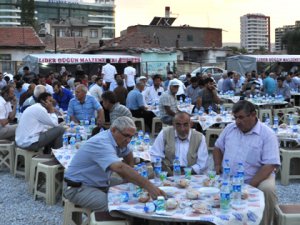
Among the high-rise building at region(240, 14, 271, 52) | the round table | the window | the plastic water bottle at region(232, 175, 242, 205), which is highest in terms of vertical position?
the high-rise building at region(240, 14, 271, 52)

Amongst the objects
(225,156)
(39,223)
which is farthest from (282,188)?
(39,223)

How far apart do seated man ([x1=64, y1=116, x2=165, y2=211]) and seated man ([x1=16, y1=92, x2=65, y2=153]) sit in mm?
2947

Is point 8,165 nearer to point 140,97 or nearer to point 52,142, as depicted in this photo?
point 52,142

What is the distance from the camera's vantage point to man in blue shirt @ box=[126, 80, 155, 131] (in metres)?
10.5

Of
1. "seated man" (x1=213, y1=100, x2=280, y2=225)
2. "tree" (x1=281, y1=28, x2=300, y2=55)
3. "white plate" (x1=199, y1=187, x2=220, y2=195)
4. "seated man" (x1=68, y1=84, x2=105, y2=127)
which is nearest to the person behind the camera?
"white plate" (x1=199, y1=187, x2=220, y2=195)

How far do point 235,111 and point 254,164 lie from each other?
0.56m

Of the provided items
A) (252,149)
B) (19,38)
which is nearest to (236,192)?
(252,149)

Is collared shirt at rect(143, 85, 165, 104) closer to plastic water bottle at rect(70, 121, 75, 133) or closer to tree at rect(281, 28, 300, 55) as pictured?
plastic water bottle at rect(70, 121, 75, 133)

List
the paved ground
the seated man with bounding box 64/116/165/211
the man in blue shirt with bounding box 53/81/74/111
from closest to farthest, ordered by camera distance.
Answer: the seated man with bounding box 64/116/165/211, the paved ground, the man in blue shirt with bounding box 53/81/74/111

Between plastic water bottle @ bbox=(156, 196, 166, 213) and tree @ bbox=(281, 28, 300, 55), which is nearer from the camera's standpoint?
plastic water bottle @ bbox=(156, 196, 166, 213)

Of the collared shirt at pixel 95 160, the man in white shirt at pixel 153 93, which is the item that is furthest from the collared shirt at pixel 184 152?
the man in white shirt at pixel 153 93

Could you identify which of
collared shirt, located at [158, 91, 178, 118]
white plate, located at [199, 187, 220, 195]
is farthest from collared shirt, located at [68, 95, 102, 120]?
white plate, located at [199, 187, 220, 195]

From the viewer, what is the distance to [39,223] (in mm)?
A: 5180

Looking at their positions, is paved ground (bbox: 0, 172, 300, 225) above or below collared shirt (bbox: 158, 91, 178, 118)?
below
